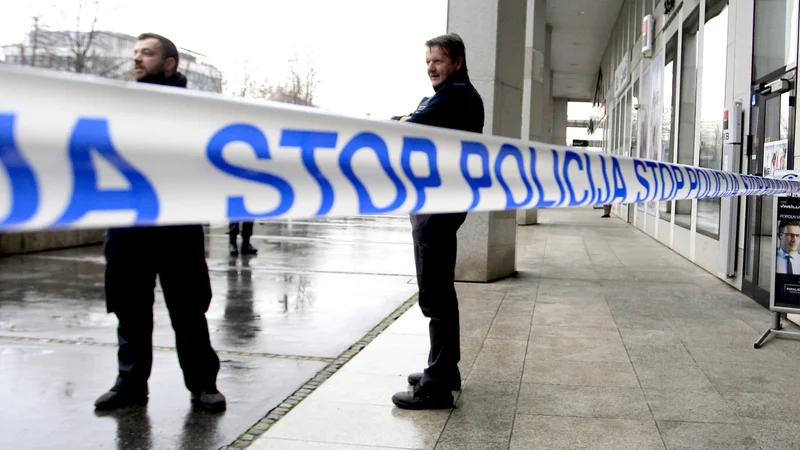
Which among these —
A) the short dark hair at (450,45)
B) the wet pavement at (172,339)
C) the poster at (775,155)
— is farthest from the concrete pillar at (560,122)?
the short dark hair at (450,45)

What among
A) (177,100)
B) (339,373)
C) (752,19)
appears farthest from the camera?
(752,19)

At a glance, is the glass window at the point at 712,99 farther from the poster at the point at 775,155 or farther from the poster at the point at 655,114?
the poster at the point at 655,114

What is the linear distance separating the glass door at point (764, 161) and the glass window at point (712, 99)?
4.57 feet

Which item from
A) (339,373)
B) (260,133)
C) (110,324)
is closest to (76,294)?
(110,324)

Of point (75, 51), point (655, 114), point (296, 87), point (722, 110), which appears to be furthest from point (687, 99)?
point (296, 87)

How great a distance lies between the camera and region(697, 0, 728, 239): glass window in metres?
9.88

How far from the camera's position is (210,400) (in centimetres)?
397

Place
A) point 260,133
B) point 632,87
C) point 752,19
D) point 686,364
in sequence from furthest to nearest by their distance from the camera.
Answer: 1. point 632,87
2. point 752,19
3. point 686,364
4. point 260,133

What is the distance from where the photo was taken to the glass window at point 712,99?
9.88 m

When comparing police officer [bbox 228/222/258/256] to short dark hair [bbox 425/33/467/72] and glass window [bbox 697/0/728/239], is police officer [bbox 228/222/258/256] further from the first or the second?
short dark hair [bbox 425/33/467/72]

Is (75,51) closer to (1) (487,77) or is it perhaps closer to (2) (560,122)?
(1) (487,77)

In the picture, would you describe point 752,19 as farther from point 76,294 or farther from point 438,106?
point 76,294

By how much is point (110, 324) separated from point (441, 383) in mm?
3363

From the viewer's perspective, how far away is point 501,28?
28.8 feet
